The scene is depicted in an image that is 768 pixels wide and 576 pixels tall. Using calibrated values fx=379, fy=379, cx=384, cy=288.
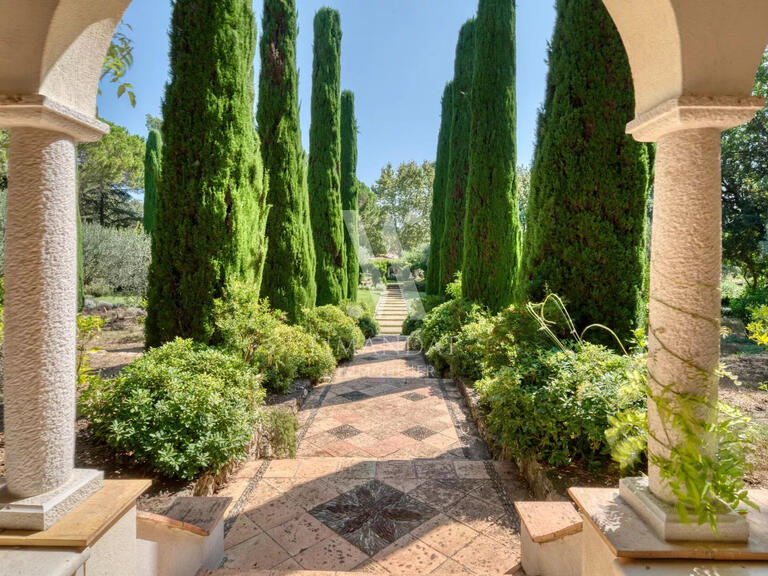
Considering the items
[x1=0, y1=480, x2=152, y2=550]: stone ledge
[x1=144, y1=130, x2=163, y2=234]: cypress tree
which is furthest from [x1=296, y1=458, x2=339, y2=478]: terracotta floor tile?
[x1=144, y1=130, x2=163, y2=234]: cypress tree

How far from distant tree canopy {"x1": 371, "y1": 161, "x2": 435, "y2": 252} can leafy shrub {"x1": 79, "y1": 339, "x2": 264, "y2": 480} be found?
23.5m

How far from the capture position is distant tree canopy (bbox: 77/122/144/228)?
1970 centimetres

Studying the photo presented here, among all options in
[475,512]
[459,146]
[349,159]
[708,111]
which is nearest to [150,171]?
[349,159]

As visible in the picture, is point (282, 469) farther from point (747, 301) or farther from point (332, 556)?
point (747, 301)

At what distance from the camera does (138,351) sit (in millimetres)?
8094

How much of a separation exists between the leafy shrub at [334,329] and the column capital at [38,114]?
20.4 ft

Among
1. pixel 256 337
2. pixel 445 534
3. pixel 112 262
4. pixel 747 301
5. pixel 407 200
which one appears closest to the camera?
pixel 445 534

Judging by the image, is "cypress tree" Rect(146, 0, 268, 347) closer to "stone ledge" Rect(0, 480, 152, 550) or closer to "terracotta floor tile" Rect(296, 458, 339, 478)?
"terracotta floor tile" Rect(296, 458, 339, 478)

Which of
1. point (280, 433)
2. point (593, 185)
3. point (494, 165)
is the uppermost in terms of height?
point (494, 165)

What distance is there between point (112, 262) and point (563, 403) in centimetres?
1617

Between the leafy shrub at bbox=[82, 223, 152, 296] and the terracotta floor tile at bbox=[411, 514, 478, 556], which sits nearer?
the terracotta floor tile at bbox=[411, 514, 478, 556]

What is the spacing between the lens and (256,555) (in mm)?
2455

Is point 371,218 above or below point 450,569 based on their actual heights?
above

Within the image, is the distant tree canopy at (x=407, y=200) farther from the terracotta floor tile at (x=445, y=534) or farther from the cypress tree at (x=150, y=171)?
the terracotta floor tile at (x=445, y=534)
